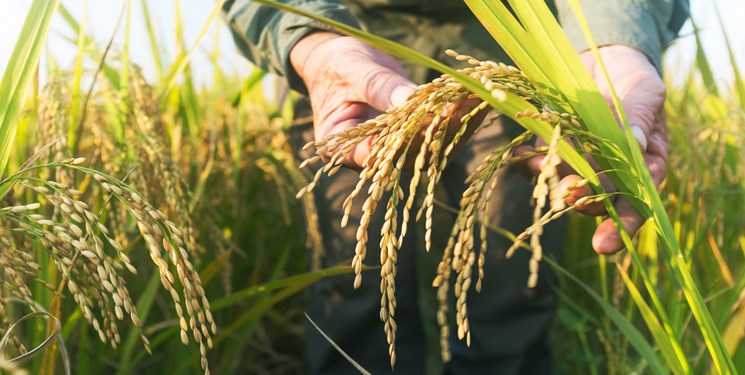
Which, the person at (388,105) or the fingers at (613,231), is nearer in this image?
the fingers at (613,231)

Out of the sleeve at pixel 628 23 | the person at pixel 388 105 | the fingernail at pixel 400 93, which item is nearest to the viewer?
the fingernail at pixel 400 93

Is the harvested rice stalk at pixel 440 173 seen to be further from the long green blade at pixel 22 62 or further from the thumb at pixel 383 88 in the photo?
the long green blade at pixel 22 62

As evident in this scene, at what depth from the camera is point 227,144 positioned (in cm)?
297

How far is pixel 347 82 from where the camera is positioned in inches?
56.6

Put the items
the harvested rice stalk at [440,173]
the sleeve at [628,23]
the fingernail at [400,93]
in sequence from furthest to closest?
the sleeve at [628,23]
the fingernail at [400,93]
the harvested rice stalk at [440,173]

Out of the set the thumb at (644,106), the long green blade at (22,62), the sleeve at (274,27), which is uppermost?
the long green blade at (22,62)

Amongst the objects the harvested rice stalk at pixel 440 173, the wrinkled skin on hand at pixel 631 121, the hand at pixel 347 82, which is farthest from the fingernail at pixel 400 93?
the wrinkled skin on hand at pixel 631 121

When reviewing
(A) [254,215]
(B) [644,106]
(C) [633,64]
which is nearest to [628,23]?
(C) [633,64]

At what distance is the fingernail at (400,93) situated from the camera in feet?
3.98

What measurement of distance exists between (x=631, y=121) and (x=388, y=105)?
17.3 inches

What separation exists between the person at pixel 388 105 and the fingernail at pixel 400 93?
0.04m

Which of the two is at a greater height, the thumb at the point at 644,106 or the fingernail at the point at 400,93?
the fingernail at the point at 400,93

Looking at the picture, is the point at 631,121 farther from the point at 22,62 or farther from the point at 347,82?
the point at 22,62

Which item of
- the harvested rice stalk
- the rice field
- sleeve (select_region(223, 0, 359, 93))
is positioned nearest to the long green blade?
the rice field
